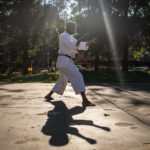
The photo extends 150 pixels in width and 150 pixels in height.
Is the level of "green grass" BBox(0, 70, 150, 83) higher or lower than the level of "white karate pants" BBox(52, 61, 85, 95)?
lower

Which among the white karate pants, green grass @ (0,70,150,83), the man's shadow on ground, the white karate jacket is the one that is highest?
the white karate jacket

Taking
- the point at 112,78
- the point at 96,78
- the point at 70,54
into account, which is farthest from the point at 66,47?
the point at 112,78

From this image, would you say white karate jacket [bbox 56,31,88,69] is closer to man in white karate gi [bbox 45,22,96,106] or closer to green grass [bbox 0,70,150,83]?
man in white karate gi [bbox 45,22,96,106]

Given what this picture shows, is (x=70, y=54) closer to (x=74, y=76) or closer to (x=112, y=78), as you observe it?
(x=74, y=76)

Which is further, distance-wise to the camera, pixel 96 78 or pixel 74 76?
pixel 96 78

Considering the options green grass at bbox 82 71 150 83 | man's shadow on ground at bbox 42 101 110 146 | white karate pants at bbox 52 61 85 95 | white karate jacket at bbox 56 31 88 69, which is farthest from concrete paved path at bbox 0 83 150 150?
green grass at bbox 82 71 150 83

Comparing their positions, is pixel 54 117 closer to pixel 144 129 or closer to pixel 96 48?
pixel 144 129

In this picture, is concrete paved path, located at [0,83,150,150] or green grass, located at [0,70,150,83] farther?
green grass, located at [0,70,150,83]

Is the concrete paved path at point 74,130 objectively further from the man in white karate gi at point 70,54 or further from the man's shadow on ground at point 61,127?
the man in white karate gi at point 70,54

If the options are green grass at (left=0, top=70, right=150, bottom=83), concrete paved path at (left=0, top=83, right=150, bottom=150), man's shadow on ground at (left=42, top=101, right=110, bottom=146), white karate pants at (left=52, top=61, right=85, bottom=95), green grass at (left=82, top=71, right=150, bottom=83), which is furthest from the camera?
green grass at (left=0, top=70, right=150, bottom=83)

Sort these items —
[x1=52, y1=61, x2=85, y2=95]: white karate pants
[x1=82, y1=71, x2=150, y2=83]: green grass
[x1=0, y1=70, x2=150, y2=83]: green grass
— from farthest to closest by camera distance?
1. [x1=0, y1=70, x2=150, y2=83]: green grass
2. [x1=82, y1=71, x2=150, y2=83]: green grass
3. [x1=52, y1=61, x2=85, y2=95]: white karate pants

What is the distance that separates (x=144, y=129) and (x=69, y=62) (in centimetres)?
294

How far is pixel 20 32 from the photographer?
3138cm

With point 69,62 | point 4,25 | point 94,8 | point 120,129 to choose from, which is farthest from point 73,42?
point 4,25
